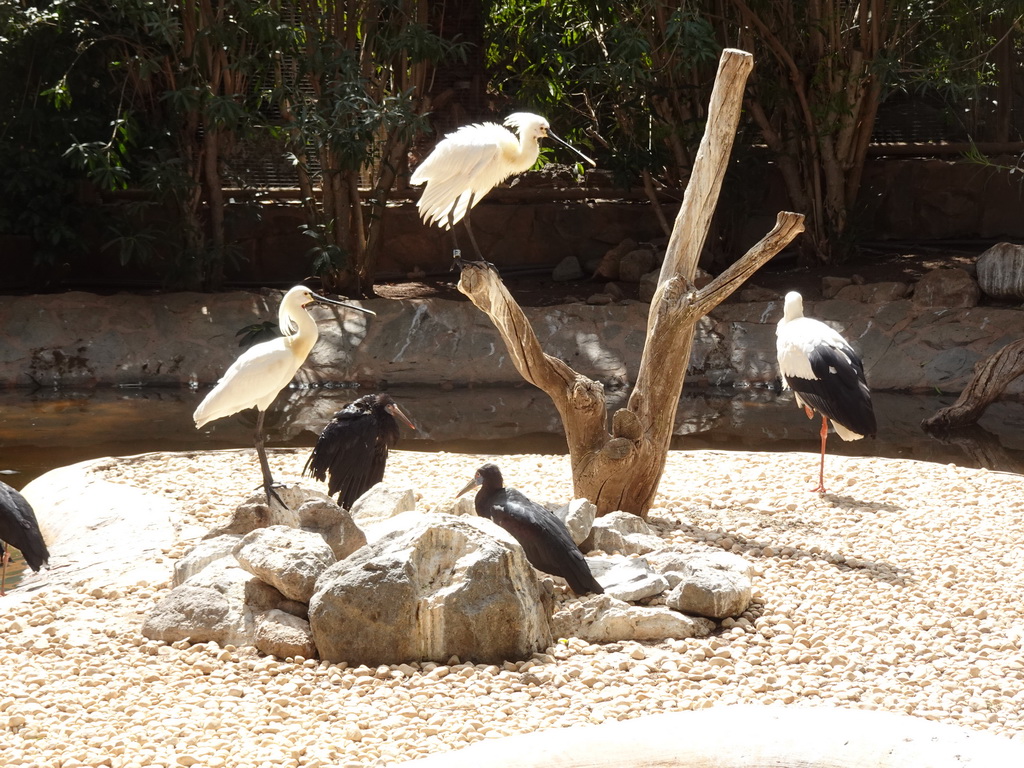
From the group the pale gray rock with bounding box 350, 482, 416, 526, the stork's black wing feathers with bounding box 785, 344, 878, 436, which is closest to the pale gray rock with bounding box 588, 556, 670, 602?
the pale gray rock with bounding box 350, 482, 416, 526

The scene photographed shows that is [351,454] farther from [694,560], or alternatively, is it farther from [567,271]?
[567,271]

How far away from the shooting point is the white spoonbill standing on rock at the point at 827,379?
616cm

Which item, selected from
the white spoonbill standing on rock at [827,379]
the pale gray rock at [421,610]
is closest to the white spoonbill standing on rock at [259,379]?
the pale gray rock at [421,610]

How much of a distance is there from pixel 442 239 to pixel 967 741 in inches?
431

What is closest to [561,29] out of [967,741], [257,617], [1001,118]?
[1001,118]

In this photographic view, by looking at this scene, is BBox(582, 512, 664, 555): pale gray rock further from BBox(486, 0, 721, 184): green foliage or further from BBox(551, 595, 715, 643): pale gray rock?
BBox(486, 0, 721, 184): green foliage

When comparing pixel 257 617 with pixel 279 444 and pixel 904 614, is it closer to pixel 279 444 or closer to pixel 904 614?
pixel 904 614

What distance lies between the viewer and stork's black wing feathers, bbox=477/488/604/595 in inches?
163

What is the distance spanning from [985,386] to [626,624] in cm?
556

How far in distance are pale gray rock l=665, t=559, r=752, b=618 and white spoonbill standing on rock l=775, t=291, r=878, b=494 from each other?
2090 mm

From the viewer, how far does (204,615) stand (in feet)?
13.0

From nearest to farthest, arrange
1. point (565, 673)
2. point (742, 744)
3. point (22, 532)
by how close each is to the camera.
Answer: point (742, 744)
point (565, 673)
point (22, 532)

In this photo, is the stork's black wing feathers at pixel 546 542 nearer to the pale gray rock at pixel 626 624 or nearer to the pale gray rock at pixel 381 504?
the pale gray rock at pixel 626 624

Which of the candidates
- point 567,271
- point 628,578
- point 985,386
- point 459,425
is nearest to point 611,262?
point 567,271
